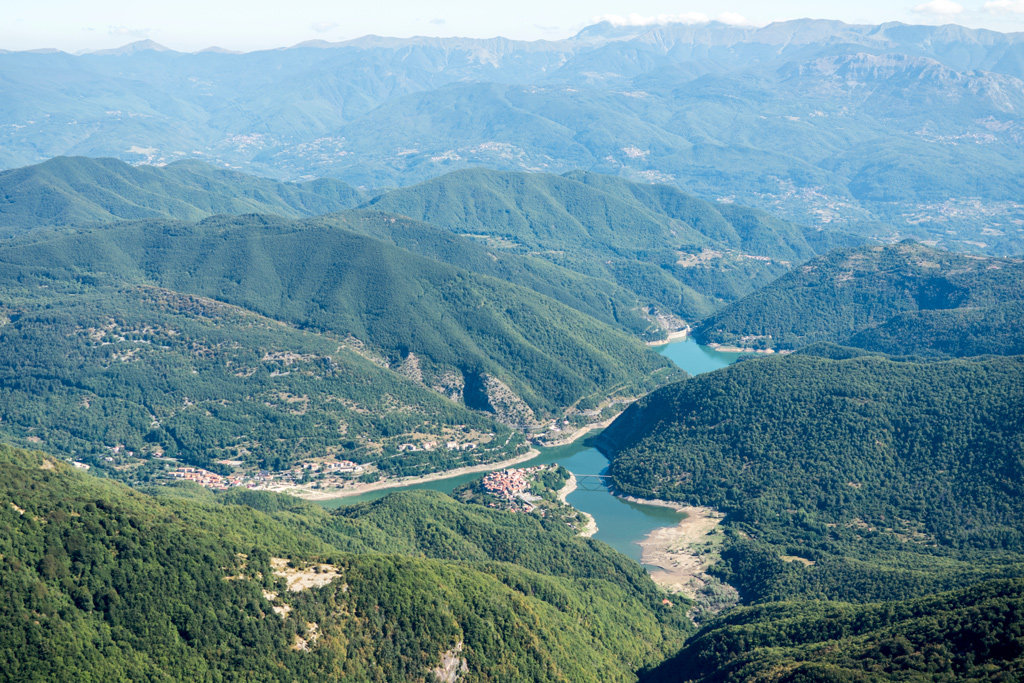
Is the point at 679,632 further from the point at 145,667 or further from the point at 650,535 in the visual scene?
the point at 145,667

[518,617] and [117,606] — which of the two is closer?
[117,606]

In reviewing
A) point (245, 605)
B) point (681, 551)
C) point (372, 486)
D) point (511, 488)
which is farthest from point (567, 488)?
point (245, 605)

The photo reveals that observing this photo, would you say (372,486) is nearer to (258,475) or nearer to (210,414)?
(258,475)

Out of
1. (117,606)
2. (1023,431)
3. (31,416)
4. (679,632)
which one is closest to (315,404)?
(31,416)

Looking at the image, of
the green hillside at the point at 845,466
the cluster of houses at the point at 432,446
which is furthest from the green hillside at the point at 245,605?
the cluster of houses at the point at 432,446

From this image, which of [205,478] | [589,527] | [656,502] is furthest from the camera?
[205,478]

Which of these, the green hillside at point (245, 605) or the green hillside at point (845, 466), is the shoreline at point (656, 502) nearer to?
the green hillside at point (845, 466)
